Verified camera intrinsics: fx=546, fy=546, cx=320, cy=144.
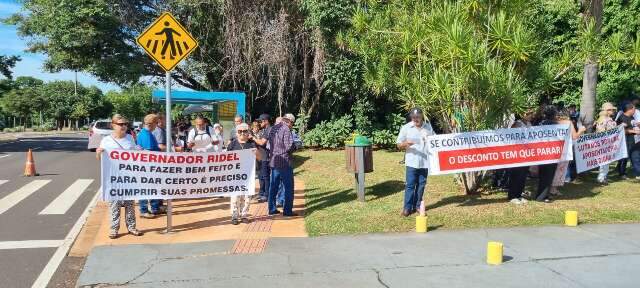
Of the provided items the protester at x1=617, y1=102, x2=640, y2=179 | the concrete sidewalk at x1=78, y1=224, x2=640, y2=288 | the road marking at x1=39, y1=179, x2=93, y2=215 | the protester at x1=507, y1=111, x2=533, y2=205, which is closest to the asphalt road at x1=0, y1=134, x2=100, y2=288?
the road marking at x1=39, y1=179, x2=93, y2=215

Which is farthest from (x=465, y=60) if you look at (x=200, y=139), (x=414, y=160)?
(x=200, y=139)

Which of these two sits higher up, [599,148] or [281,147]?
[281,147]

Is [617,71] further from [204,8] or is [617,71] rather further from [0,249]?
[0,249]

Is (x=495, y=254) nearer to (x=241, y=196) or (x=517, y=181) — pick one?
(x=517, y=181)

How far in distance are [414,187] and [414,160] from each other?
0.41m

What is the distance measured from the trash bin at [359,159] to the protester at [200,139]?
2496 millimetres

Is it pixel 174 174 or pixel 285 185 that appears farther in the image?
pixel 285 185

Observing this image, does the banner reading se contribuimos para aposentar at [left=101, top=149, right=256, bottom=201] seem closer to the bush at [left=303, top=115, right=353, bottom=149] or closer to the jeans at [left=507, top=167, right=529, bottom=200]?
the jeans at [left=507, top=167, right=529, bottom=200]

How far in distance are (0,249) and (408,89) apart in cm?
633

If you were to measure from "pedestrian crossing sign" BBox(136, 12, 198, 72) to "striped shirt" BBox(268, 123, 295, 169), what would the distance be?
1890mm

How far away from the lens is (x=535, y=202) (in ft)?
29.1

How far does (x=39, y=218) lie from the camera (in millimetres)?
8883

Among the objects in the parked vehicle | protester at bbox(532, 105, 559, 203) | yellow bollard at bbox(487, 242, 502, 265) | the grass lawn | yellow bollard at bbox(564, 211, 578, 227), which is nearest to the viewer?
yellow bollard at bbox(487, 242, 502, 265)

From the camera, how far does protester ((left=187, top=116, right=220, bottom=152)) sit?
9.71 metres
